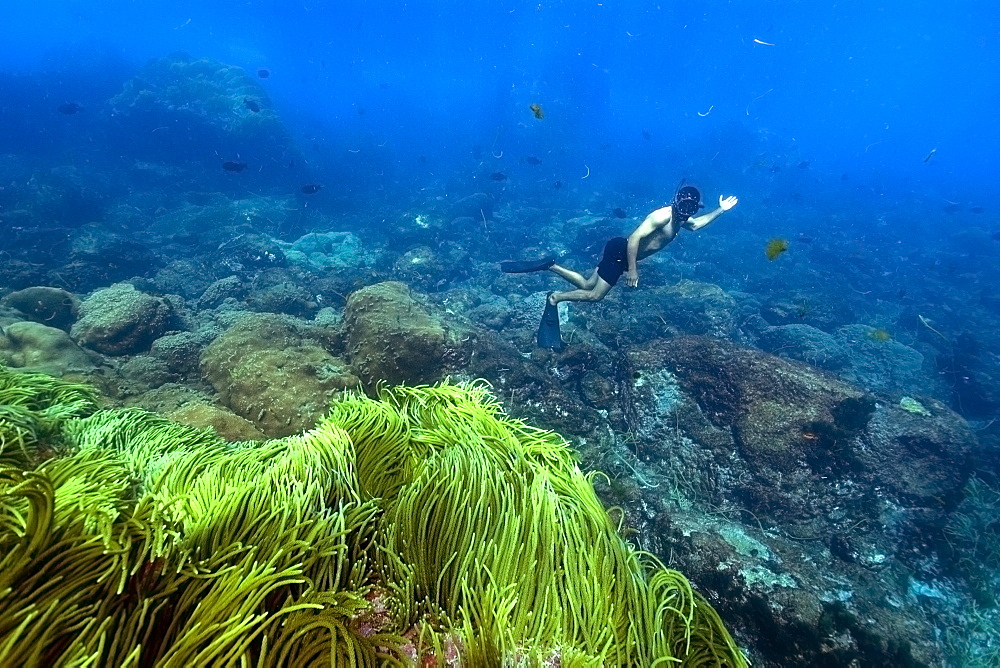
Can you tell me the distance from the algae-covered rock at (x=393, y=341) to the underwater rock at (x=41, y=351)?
10.8ft

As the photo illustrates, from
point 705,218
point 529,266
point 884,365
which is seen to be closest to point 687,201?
point 705,218

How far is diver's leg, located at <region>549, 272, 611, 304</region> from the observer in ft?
26.3

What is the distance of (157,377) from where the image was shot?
588 centimetres

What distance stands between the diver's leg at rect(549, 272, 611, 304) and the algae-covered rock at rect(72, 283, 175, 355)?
284 inches

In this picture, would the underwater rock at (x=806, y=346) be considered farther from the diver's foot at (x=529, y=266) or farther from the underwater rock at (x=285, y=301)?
the underwater rock at (x=285, y=301)

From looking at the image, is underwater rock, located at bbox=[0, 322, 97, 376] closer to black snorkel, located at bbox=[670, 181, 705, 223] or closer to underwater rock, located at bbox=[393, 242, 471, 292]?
black snorkel, located at bbox=[670, 181, 705, 223]

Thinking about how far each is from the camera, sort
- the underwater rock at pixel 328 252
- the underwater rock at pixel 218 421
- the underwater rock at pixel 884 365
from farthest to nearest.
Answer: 1. the underwater rock at pixel 328 252
2. the underwater rock at pixel 884 365
3. the underwater rock at pixel 218 421

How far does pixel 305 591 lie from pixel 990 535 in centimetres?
838

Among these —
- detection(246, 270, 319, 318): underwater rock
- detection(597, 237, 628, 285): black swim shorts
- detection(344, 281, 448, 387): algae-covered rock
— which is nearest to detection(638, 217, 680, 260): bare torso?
detection(597, 237, 628, 285): black swim shorts

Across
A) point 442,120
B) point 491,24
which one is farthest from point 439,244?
point 491,24

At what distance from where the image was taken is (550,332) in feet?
28.3

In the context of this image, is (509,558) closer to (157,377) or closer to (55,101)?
(157,377)

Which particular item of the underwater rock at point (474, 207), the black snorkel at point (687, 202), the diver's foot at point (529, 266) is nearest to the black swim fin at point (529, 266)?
the diver's foot at point (529, 266)

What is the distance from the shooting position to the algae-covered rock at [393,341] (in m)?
6.24
